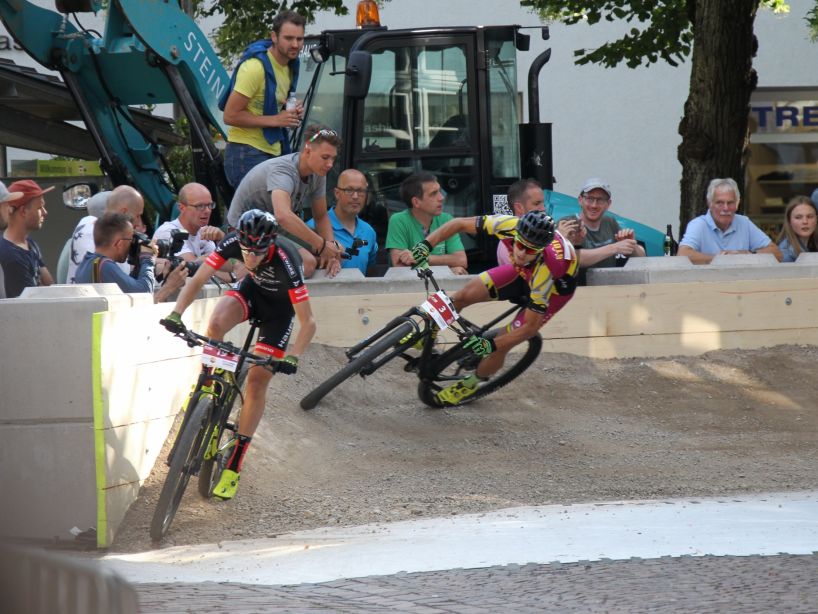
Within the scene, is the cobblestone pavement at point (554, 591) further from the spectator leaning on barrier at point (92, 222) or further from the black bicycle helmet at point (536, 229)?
the spectator leaning on barrier at point (92, 222)

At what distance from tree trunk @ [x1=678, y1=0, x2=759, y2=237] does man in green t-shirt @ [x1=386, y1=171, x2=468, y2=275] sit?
437 cm

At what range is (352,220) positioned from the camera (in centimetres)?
1074

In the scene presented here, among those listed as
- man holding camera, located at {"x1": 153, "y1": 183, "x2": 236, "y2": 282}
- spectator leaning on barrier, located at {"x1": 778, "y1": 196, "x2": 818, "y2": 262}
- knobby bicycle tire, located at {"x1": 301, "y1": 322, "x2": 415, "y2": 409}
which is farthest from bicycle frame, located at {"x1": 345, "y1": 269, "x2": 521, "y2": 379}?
spectator leaning on barrier, located at {"x1": 778, "y1": 196, "x2": 818, "y2": 262}

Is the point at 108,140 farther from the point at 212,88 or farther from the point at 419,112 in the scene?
the point at 419,112

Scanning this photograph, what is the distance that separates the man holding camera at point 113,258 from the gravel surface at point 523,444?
1.31 m

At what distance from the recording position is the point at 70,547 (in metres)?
6.79

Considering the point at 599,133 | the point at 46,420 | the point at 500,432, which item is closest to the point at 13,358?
the point at 46,420

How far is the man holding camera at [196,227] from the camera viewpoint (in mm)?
9719

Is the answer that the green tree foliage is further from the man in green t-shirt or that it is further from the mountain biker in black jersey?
the mountain biker in black jersey

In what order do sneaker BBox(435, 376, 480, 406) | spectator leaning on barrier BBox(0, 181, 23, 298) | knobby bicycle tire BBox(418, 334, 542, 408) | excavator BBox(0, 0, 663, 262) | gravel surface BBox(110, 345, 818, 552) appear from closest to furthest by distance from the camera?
gravel surface BBox(110, 345, 818, 552)
spectator leaning on barrier BBox(0, 181, 23, 298)
knobby bicycle tire BBox(418, 334, 542, 408)
sneaker BBox(435, 376, 480, 406)
excavator BBox(0, 0, 663, 262)

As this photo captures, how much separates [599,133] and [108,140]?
14.7 m

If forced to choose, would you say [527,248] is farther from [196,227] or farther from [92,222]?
[92,222]

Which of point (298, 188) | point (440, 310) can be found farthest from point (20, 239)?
point (440, 310)

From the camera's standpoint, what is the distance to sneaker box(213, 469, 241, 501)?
7297mm
